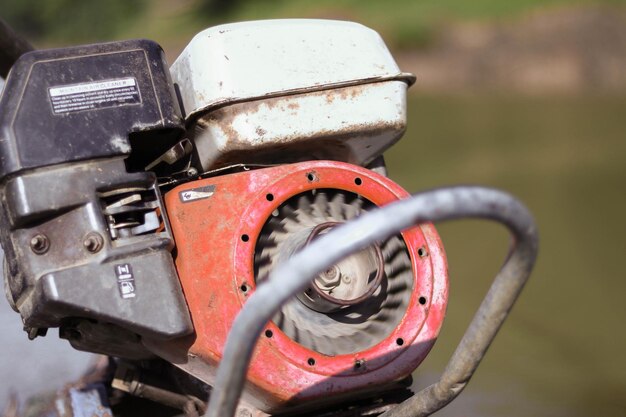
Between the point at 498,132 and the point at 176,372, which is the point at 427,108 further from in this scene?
the point at 176,372

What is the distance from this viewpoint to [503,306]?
128 cm

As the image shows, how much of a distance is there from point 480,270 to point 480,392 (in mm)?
1428

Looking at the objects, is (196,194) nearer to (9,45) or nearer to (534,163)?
(9,45)

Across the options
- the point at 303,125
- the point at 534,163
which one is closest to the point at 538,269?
the point at 534,163

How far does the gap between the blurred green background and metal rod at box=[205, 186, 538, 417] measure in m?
1.22

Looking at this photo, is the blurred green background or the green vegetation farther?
the green vegetation

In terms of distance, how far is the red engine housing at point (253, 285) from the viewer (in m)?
1.61

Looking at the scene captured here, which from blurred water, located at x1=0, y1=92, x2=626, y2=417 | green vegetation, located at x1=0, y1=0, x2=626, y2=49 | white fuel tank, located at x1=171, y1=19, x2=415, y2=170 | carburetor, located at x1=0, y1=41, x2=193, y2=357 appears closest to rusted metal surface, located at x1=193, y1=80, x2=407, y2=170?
white fuel tank, located at x1=171, y1=19, x2=415, y2=170

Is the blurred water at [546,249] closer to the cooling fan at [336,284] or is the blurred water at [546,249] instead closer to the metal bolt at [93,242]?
the cooling fan at [336,284]

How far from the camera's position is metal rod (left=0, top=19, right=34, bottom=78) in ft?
7.27

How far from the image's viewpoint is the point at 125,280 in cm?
157

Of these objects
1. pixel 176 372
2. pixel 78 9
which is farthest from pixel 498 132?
pixel 78 9

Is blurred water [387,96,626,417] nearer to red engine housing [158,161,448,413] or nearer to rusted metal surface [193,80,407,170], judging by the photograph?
red engine housing [158,161,448,413]

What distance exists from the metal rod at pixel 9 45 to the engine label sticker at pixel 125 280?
91cm
